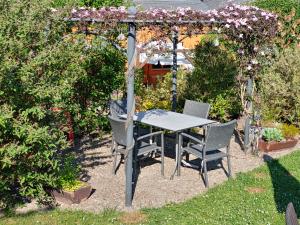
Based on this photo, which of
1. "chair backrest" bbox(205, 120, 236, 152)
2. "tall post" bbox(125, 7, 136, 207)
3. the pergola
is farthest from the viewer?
"chair backrest" bbox(205, 120, 236, 152)

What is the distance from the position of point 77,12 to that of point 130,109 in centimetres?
198

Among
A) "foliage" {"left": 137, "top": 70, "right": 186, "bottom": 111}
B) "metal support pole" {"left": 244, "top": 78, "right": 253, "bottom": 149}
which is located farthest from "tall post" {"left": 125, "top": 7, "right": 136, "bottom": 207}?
"foliage" {"left": 137, "top": 70, "right": 186, "bottom": 111}

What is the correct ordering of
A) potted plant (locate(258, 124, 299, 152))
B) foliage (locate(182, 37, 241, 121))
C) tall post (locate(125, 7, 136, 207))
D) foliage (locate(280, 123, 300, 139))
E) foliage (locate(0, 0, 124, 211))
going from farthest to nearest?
foliage (locate(182, 37, 241, 121)), foliage (locate(280, 123, 300, 139)), potted plant (locate(258, 124, 299, 152)), tall post (locate(125, 7, 136, 207)), foliage (locate(0, 0, 124, 211))

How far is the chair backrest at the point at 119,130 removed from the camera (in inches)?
250

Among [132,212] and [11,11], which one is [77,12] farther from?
[132,212]

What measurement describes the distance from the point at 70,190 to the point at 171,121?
2.25 meters

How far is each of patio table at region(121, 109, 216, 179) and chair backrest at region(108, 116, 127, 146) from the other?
2.29 feet

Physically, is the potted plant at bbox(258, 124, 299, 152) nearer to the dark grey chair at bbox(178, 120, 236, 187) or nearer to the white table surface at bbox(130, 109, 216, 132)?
the white table surface at bbox(130, 109, 216, 132)

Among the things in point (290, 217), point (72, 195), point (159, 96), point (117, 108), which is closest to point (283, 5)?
point (159, 96)

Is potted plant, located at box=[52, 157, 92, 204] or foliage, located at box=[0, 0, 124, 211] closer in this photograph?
foliage, located at box=[0, 0, 124, 211]

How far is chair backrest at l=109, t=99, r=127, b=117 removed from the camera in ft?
25.9

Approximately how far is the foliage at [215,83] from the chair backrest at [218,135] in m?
3.83

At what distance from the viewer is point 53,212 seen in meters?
5.48

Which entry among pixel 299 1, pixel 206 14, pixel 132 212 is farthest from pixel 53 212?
pixel 299 1
